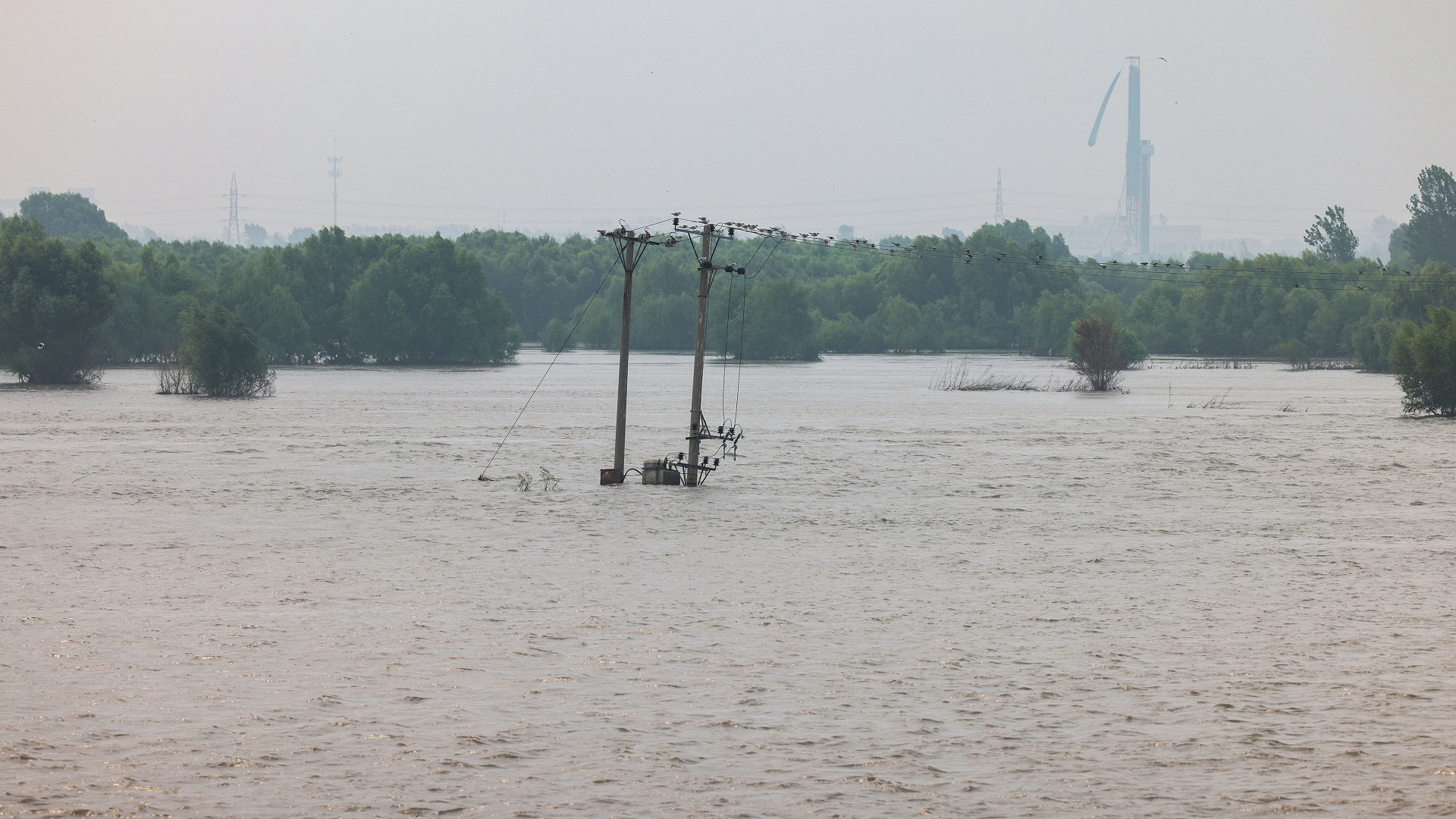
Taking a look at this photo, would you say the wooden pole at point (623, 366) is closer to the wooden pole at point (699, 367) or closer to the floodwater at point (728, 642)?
the floodwater at point (728, 642)

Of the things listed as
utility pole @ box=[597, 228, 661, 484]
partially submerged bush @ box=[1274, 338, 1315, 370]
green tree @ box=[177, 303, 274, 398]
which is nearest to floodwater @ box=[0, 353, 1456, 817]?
utility pole @ box=[597, 228, 661, 484]

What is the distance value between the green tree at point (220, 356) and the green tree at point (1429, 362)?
71.3m

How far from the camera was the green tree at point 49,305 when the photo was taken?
115500mm

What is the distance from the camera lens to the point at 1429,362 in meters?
86.3

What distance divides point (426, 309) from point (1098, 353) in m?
73.2

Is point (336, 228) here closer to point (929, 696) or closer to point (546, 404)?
point (546, 404)

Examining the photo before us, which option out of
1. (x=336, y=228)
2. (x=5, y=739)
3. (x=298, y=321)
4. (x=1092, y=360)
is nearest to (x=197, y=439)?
(x=5, y=739)

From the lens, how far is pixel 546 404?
101 m

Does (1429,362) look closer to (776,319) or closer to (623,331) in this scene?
(623,331)

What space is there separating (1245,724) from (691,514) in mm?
24179

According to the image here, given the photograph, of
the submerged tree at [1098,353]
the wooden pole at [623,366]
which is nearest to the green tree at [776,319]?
the submerged tree at [1098,353]

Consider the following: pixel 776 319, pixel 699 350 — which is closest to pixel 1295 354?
pixel 776 319

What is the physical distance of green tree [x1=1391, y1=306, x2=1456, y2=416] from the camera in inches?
3356

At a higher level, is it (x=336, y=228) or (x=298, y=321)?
(x=336, y=228)
